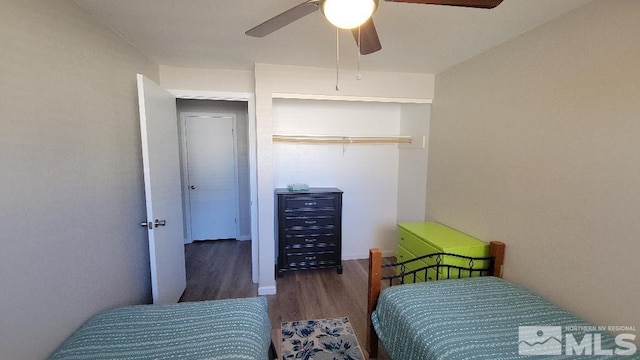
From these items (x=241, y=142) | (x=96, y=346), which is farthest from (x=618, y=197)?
(x=241, y=142)

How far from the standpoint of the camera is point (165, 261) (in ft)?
7.16

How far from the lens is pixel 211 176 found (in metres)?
4.21

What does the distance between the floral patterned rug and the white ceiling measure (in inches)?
88.3

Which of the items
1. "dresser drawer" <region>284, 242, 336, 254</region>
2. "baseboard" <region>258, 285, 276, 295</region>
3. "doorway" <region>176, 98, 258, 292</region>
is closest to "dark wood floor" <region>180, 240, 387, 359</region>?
"baseboard" <region>258, 285, 276, 295</region>

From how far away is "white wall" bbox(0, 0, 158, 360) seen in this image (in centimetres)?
108

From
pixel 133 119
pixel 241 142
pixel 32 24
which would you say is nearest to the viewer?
pixel 32 24

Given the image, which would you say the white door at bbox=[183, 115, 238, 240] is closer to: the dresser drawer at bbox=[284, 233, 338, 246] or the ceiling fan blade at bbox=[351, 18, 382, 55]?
the dresser drawer at bbox=[284, 233, 338, 246]

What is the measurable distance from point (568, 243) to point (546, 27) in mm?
1325

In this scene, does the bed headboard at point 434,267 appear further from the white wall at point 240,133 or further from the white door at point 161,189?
the white wall at point 240,133

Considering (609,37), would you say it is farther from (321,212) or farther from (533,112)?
(321,212)

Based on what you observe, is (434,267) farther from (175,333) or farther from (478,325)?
(175,333)

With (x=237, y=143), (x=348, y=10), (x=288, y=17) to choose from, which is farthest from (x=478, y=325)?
(x=237, y=143)

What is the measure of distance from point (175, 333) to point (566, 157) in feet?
7.70

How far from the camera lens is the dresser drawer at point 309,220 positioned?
9.96 ft
